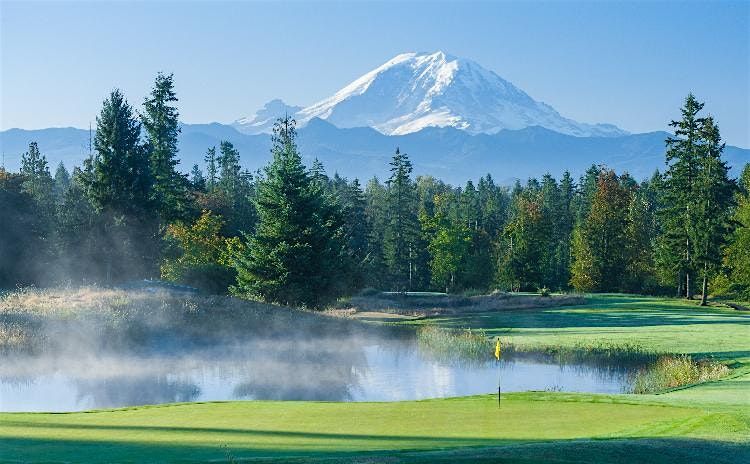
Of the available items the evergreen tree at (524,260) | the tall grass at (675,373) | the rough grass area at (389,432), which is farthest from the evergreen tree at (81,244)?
the evergreen tree at (524,260)

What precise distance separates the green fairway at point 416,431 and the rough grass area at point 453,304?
3897 centimetres

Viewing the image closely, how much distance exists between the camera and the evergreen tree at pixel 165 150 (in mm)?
71000

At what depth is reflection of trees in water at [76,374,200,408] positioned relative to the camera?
24703 millimetres

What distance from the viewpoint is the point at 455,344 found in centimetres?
3978

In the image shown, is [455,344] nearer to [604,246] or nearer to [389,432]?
[389,432]

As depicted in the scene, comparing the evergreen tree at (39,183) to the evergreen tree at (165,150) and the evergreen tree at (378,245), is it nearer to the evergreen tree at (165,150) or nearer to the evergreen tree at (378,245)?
the evergreen tree at (165,150)

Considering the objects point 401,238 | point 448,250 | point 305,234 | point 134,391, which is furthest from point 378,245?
point 134,391

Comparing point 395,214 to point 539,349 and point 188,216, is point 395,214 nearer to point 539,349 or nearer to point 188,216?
point 188,216

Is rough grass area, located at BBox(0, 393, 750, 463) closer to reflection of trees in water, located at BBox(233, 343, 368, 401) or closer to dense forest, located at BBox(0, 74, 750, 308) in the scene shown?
reflection of trees in water, located at BBox(233, 343, 368, 401)

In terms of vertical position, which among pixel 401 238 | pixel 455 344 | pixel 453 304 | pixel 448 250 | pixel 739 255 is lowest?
pixel 455 344

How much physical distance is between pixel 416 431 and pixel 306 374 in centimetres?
1659

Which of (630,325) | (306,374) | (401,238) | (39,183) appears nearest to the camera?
(306,374)

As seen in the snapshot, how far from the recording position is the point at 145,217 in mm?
60469

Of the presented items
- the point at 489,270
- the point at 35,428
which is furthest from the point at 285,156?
the point at 489,270
